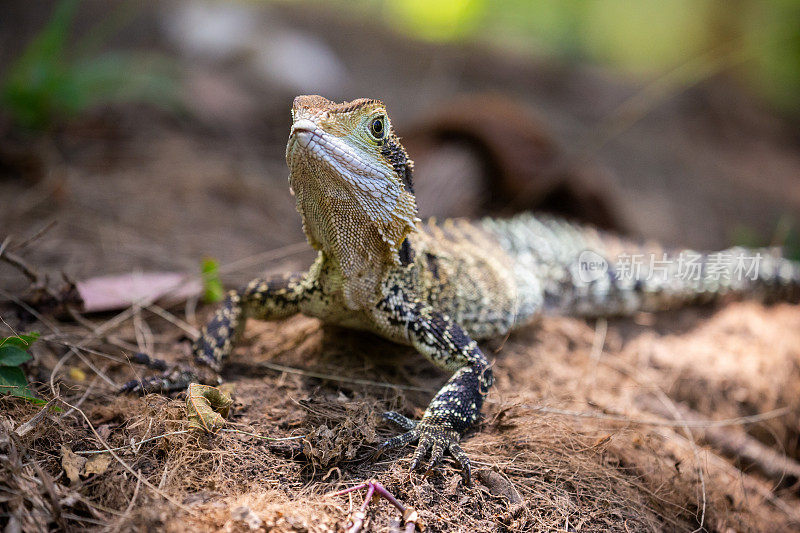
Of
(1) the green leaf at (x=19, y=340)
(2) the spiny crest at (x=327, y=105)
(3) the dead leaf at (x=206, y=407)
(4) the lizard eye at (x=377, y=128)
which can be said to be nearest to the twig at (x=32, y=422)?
(1) the green leaf at (x=19, y=340)

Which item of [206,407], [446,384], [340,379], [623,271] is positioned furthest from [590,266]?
[206,407]

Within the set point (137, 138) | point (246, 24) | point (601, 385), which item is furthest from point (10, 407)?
point (246, 24)

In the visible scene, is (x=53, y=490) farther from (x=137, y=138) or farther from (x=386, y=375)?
(x=137, y=138)

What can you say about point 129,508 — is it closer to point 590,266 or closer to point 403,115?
point 590,266

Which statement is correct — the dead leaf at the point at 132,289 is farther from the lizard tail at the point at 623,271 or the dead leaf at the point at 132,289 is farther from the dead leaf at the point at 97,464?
the lizard tail at the point at 623,271

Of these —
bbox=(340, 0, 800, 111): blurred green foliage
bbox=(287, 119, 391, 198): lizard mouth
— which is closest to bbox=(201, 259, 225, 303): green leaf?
bbox=(287, 119, 391, 198): lizard mouth

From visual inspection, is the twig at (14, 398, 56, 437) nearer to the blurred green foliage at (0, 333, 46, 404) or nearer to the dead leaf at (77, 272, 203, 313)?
the blurred green foliage at (0, 333, 46, 404)
